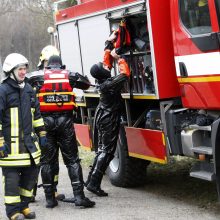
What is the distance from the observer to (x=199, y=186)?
23.2 ft

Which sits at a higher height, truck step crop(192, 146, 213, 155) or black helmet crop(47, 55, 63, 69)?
black helmet crop(47, 55, 63, 69)

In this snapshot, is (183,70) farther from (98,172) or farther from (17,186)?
(17,186)

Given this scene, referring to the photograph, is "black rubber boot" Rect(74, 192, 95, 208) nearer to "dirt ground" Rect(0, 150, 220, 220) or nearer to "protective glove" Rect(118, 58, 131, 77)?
"dirt ground" Rect(0, 150, 220, 220)

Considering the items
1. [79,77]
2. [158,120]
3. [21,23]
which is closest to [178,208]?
[158,120]

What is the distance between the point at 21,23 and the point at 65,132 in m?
26.4

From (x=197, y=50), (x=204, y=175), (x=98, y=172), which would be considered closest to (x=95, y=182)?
(x=98, y=172)

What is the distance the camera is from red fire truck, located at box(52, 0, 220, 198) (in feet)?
17.4

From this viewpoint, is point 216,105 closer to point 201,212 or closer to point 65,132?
point 201,212

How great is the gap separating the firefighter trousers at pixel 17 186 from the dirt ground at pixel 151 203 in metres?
0.29

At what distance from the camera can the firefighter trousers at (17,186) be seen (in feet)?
19.6

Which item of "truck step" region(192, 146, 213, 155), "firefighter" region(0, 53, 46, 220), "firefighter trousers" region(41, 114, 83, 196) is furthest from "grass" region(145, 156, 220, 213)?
"firefighter" region(0, 53, 46, 220)

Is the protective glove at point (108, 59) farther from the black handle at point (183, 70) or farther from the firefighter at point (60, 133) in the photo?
the black handle at point (183, 70)

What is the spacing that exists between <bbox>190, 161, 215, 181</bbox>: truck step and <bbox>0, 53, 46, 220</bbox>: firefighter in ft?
5.65

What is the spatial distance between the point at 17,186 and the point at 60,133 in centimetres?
86
